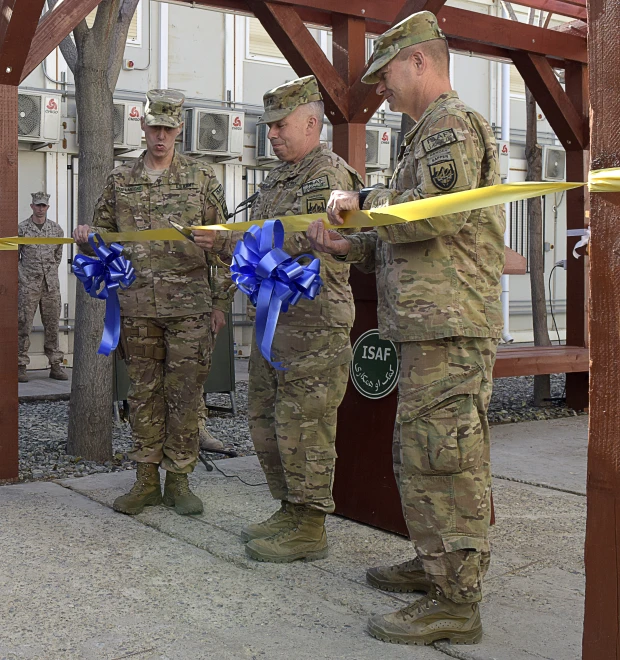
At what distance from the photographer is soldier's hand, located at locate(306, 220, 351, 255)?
3266 mm

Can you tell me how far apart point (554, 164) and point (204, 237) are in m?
14.8

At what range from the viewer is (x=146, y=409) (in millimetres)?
4559

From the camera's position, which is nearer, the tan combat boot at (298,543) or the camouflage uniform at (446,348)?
the camouflage uniform at (446,348)

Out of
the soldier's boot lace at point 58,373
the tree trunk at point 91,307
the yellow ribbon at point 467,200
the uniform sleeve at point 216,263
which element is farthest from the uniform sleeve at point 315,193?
the soldier's boot lace at point 58,373

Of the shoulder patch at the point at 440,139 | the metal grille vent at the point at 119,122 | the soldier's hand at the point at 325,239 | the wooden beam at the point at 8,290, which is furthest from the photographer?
the metal grille vent at the point at 119,122

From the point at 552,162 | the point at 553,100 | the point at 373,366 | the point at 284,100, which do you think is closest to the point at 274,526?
the point at 373,366

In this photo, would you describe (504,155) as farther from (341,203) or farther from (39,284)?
(341,203)

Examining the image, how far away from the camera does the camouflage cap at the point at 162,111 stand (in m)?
4.36

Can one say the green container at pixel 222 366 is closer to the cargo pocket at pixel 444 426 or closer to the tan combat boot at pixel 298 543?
the tan combat boot at pixel 298 543

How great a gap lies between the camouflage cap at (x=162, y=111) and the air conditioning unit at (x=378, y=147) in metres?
10.7

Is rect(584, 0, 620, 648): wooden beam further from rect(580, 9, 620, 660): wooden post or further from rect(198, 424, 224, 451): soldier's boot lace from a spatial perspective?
rect(198, 424, 224, 451): soldier's boot lace

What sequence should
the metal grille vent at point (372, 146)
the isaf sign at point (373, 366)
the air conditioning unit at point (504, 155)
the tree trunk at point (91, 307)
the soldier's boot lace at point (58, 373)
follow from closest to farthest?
the isaf sign at point (373, 366), the tree trunk at point (91, 307), the soldier's boot lace at point (58, 373), the metal grille vent at point (372, 146), the air conditioning unit at point (504, 155)

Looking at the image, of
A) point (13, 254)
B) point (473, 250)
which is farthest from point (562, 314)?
point (473, 250)

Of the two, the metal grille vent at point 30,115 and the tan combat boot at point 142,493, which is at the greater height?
the metal grille vent at point 30,115
